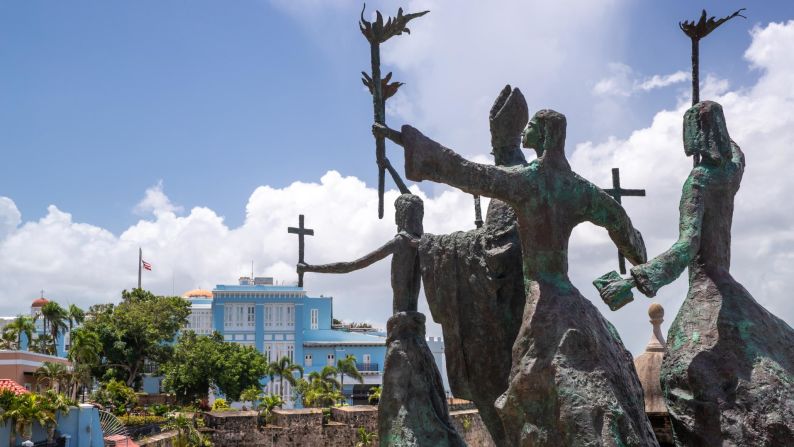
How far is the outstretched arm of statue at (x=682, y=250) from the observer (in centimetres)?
445

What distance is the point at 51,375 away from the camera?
77.3 feet

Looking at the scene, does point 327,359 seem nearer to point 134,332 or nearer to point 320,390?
point 320,390

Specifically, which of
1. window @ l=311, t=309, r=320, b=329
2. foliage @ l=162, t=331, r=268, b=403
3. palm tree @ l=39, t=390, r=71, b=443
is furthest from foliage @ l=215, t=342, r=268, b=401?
palm tree @ l=39, t=390, r=71, b=443

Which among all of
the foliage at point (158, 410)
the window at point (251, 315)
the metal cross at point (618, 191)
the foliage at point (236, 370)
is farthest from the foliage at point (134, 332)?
the metal cross at point (618, 191)

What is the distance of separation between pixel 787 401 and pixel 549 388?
132 cm

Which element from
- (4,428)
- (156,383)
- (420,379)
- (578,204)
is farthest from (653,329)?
(156,383)

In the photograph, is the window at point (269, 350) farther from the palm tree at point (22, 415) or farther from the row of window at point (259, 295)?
the palm tree at point (22, 415)

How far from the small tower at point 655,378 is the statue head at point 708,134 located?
1.60m

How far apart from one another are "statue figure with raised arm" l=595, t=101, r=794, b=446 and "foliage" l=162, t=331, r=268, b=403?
28.9 meters

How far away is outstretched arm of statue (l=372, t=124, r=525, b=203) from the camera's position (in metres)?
4.72

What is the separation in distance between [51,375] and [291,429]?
9.67 metres

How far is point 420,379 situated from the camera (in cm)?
612

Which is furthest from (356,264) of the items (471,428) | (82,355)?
(82,355)

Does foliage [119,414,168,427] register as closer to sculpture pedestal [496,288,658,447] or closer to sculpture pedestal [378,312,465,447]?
sculpture pedestal [378,312,465,447]
